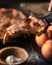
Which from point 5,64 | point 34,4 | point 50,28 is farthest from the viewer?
point 34,4

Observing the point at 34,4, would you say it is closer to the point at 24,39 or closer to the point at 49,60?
the point at 24,39

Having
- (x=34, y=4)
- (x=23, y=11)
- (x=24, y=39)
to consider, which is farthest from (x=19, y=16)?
(x=34, y=4)

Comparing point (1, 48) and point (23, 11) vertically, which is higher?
point (23, 11)

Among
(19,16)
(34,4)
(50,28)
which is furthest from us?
(34,4)

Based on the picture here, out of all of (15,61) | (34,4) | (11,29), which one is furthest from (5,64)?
(34,4)

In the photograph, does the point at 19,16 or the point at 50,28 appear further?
the point at 19,16

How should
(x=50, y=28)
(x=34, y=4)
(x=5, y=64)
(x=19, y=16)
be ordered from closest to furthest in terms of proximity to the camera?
(x=5, y=64), (x=50, y=28), (x=19, y=16), (x=34, y=4)
